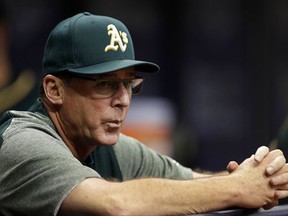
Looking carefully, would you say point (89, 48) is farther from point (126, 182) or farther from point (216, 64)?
point (216, 64)

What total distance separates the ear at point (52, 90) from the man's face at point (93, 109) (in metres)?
0.02

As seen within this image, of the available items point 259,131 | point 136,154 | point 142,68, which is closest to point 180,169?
point 136,154

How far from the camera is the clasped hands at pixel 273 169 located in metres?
3.30

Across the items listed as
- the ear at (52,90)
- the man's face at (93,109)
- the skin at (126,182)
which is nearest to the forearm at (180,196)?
the skin at (126,182)

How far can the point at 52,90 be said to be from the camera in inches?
139

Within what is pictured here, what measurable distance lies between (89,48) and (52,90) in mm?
225

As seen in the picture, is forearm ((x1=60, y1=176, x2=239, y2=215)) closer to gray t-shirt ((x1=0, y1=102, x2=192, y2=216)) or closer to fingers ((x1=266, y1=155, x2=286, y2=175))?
gray t-shirt ((x1=0, y1=102, x2=192, y2=216))

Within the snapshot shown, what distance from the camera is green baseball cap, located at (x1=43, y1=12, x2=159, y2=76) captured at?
11.2 feet

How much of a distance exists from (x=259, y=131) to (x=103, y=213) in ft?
21.0

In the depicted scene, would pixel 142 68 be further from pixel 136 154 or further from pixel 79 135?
pixel 136 154

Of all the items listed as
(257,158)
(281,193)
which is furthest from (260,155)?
(281,193)

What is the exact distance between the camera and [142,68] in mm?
3568

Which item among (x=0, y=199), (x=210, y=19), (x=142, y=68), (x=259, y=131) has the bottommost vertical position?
(x=259, y=131)

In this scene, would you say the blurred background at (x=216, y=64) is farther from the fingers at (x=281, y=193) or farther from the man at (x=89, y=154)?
the fingers at (x=281, y=193)
